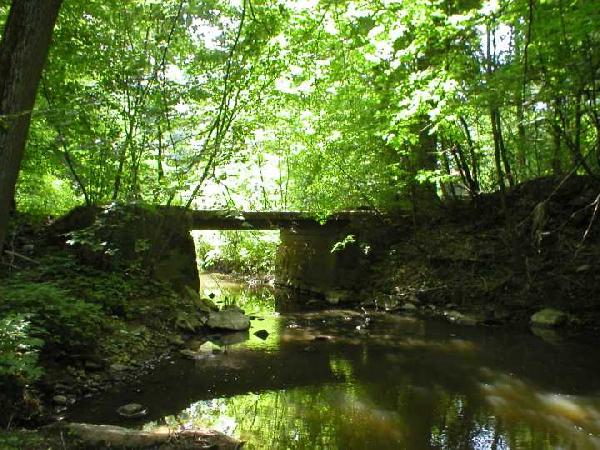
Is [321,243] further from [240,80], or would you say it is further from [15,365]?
[15,365]

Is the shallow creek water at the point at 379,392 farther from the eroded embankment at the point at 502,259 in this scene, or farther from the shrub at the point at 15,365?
the eroded embankment at the point at 502,259

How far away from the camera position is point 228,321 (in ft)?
30.7

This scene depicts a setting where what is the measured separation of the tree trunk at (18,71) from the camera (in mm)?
3783

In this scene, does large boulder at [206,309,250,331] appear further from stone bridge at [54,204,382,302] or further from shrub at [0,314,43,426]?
shrub at [0,314,43,426]

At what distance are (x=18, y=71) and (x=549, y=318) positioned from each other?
Answer: 9.63 metres

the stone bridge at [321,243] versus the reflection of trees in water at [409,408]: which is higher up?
the stone bridge at [321,243]

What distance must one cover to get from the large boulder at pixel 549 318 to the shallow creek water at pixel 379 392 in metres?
0.77

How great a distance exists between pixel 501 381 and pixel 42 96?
334 inches

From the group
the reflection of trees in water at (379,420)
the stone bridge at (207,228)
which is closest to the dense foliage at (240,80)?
the stone bridge at (207,228)

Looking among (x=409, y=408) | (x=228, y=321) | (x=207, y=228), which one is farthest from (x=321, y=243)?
(x=409, y=408)

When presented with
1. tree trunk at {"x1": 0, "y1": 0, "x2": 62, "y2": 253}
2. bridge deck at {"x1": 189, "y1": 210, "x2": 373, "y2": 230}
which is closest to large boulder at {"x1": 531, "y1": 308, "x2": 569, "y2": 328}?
bridge deck at {"x1": 189, "y1": 210, "x2": 373, "y2": 230}

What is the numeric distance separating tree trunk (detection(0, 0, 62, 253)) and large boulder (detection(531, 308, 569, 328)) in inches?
368

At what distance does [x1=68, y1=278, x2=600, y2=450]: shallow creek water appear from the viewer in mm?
4840

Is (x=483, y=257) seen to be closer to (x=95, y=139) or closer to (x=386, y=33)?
(x=386, y=33)
